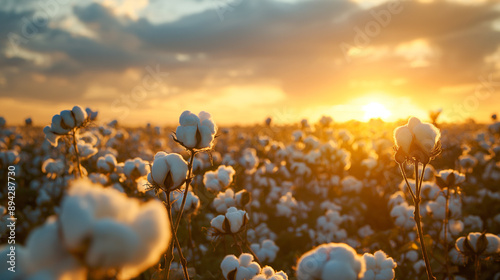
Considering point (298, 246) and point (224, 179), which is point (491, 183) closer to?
point (298, 246)

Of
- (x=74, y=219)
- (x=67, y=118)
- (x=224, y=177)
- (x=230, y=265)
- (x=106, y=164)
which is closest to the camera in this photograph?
(x=74, y=219)

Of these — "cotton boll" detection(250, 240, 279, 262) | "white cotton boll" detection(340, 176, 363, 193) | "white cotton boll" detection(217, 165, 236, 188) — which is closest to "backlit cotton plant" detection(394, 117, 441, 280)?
"cotton boll" detection(250, 240, 279, 262)

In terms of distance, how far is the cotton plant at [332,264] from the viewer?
4.17 ft

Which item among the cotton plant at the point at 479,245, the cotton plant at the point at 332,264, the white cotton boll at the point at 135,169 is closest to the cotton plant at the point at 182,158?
the cotton plant at the point at 332,264

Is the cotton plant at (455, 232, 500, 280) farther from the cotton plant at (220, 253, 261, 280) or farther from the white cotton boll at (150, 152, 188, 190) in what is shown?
the white cotton boll at (150, 152, 188, 190)

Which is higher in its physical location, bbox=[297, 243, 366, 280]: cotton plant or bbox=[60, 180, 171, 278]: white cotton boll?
bbox=[60, 180, 171, 278]: white cotton boll

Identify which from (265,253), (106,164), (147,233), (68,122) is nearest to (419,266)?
(265,253)

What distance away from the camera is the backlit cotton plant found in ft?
7.52

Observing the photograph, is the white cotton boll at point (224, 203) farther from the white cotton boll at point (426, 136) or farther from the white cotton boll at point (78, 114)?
the white cotton boll at point (426, 136)

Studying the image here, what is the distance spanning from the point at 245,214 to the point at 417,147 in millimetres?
1566

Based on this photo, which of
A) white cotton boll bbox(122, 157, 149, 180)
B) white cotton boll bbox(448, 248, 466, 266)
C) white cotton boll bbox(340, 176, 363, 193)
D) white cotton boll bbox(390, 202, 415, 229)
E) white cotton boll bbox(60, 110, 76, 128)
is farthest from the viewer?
white cotton boll bbox(340, 176, 363, 193)

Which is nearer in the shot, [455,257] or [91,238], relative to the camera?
[91,238]

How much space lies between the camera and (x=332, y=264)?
4.21 feet

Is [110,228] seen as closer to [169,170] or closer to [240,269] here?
[169,170]
